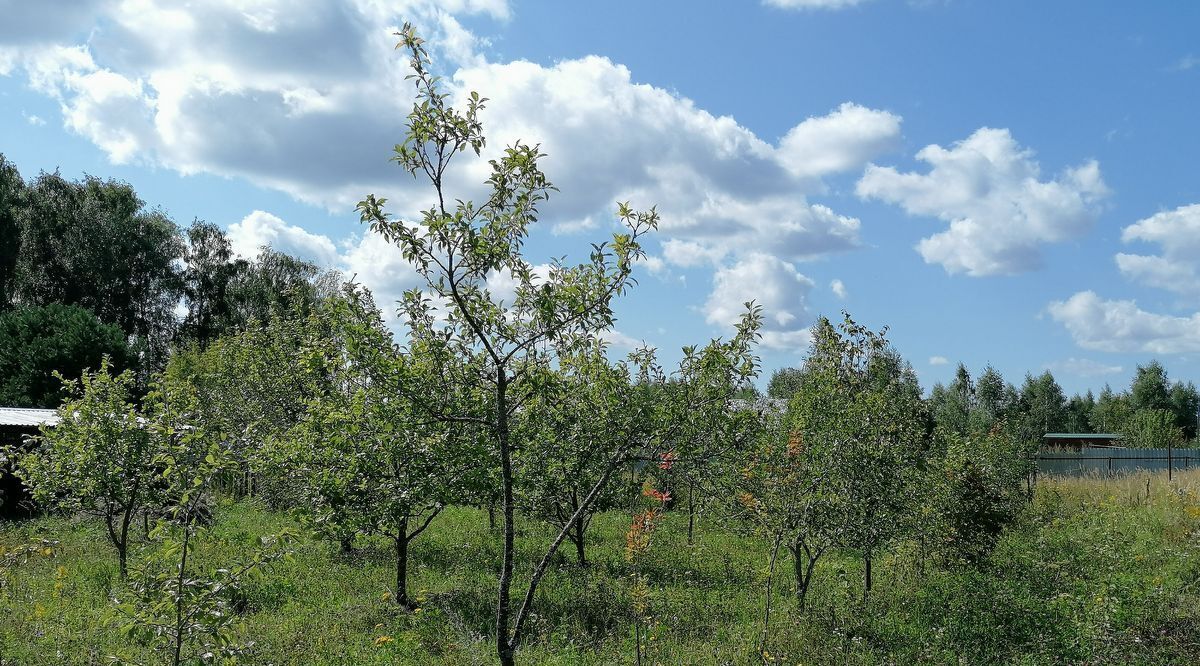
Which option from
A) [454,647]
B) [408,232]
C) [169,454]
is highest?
[408,232]

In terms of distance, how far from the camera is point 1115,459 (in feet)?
121

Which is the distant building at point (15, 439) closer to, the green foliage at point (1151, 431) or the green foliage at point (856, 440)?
the green foliage at point (856, 440)

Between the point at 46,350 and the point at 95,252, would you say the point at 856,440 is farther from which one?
the point at 95,252

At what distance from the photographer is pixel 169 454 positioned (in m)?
5.80

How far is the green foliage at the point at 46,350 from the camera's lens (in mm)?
32250

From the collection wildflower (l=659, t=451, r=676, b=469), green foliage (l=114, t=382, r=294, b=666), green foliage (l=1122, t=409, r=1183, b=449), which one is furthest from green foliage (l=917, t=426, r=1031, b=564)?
green foliage (l=1122, t=409, r=1183, b=449)

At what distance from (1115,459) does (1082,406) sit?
58462mm

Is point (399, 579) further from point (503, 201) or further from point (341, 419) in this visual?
point (503, 201)

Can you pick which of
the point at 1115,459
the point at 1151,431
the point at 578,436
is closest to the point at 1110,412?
the point at 1151,431

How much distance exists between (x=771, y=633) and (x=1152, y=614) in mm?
5966

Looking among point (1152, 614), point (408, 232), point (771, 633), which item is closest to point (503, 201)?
point (408, 232)

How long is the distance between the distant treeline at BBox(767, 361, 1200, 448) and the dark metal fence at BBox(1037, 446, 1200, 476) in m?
12.7

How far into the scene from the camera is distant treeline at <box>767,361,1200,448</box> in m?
52.7

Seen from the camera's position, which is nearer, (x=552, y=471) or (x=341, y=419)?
(x=341, y=419)
